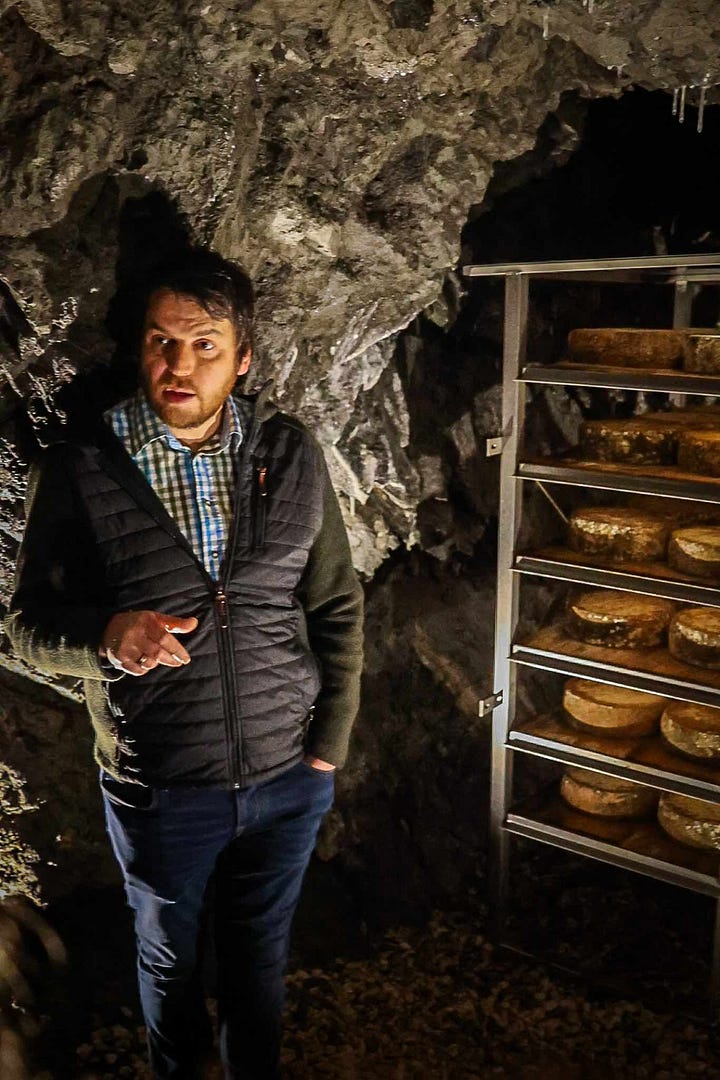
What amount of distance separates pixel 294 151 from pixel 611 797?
8.24 ft

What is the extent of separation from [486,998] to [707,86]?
138 inches

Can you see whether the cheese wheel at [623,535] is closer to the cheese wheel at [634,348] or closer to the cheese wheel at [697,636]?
the cheese wheel at [697,636]

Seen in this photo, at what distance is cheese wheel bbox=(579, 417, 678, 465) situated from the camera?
3131 mm

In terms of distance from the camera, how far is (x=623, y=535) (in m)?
3.17

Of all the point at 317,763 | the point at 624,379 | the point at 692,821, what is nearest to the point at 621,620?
the point at 692,821

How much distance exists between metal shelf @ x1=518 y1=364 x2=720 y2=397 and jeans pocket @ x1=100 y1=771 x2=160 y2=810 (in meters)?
1.81

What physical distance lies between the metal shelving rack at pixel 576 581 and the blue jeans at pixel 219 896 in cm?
112

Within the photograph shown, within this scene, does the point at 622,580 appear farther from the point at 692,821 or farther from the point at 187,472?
the point at 187,472

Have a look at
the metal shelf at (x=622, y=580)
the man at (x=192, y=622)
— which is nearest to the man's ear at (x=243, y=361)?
the man at (x=192, y=622)

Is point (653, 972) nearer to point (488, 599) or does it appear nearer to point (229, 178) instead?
point (488, 599)

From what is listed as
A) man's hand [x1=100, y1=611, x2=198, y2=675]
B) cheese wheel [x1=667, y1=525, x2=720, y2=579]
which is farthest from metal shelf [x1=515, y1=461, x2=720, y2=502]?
man's hand [x1=100, y1=611, x2=198, y2=675]

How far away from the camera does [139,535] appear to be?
2139mm

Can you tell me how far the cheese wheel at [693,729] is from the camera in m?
3.10

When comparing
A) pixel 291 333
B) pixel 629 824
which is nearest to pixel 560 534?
pixel 629 824
